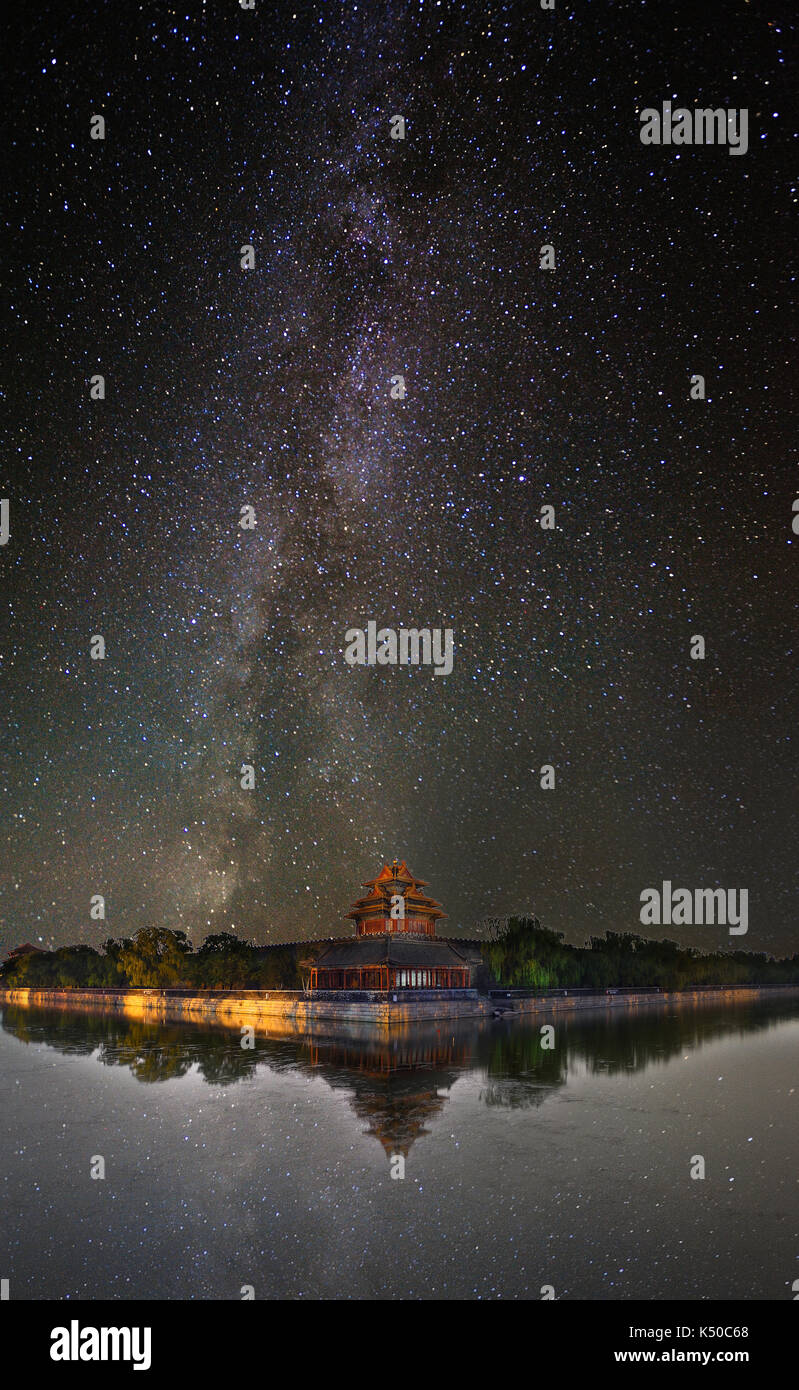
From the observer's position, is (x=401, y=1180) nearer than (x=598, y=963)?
Yes

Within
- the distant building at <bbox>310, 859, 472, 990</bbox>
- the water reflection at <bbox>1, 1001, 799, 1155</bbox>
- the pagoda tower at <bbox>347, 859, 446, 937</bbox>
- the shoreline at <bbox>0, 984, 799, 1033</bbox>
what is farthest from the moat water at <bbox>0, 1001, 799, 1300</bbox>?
the pagoda tower at <bbox>347, 859, 446, 937</bbox>

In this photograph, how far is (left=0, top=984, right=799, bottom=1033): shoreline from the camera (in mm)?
33844

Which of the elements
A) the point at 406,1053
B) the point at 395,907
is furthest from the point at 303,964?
the point at 406,1053

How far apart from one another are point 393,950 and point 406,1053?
14.4 meters

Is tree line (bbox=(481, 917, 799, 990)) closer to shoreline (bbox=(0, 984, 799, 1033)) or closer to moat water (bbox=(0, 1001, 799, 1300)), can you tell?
shoreline (bbox=(0, 984, 799, 1033))

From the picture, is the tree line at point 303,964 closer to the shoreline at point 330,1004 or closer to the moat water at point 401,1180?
the shoreline at point 330,1004

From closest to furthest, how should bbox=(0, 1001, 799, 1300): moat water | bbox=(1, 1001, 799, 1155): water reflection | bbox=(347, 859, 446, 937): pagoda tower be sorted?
bbox=(0, 1001, 799, 1300): moat water, bbox=(1, 1001, 799, 1155): water reflection, bbox=(347, 859, 446, 937): pagoda tower

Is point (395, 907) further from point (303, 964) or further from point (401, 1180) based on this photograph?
point (401, 1180)

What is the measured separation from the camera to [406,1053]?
25078mm

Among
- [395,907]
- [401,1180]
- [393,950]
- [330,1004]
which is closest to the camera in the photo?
[401,1180]

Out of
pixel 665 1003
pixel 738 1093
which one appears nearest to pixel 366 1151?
pixel 738 1093

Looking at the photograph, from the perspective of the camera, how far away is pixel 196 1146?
44.9 ft

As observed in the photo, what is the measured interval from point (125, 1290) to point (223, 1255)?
1162 millimetres

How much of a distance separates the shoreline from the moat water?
10.3 m
